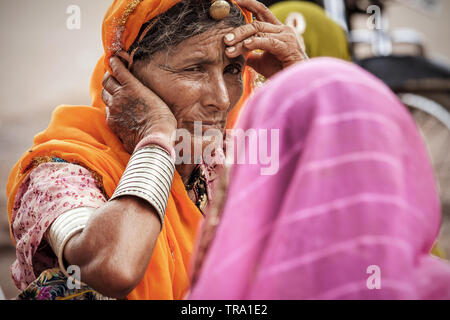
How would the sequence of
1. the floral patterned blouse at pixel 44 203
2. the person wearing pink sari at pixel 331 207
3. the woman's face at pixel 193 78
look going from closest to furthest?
the person wearing pink sari at pixel 331 207 < the floral patterned blouse at pixel 44 203 < the woman's face at pixel 193 78

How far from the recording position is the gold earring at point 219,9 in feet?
6.19

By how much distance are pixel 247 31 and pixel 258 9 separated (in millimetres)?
191

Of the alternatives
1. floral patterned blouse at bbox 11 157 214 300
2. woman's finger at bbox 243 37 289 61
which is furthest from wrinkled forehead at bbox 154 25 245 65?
floral patterned blouse at bbox 11 157 214 300

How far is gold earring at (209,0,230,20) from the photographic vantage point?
6.19ft

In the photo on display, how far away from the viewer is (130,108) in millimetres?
1854

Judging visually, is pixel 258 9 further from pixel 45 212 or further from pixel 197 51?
pixel 45 212

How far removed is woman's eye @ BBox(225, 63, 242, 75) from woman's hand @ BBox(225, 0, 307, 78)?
0.06 metres

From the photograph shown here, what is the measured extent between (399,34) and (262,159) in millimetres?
4695

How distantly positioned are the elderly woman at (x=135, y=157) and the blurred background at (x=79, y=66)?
5.92 feet

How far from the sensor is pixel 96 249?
1416mm

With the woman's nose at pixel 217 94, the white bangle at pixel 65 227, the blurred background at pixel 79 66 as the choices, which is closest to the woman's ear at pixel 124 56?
the woman's nose at pixel 217 94

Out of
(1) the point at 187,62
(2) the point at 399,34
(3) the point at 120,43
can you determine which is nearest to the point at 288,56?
(1) the point at 187,62

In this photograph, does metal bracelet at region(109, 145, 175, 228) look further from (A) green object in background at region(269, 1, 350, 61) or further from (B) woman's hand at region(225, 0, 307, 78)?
(A) green object in background at region(269, 1, 350, 61)

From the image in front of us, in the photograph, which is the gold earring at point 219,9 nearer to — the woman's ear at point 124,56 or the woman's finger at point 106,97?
the woman's ear at point 124,56
